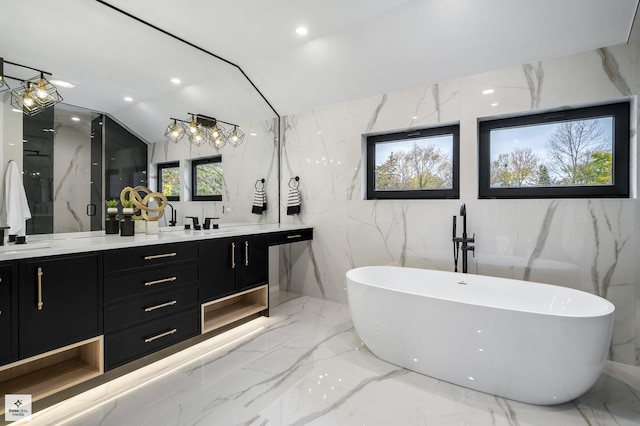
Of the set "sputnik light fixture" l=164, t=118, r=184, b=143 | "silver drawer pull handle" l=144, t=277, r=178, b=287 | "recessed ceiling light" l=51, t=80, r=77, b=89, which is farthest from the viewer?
"sputnik light fixture" l=164, t=118, r=184, b=143

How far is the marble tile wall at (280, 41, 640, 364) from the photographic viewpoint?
2.13 metres

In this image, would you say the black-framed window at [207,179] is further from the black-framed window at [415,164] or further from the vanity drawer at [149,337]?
the black-framed window at [415,164]

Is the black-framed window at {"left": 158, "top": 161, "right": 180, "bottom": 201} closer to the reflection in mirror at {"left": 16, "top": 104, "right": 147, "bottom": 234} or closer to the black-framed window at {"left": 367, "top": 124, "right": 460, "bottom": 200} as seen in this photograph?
the reflection in mirror at {"left": 16, "top": 104, "right": 147, "bottom": 234}

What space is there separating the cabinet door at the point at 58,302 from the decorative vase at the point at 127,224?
40cm

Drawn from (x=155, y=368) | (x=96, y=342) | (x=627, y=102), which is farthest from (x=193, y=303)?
(x=627, y=102)

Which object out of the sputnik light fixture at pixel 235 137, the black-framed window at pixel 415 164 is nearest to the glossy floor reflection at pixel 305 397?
the black-framed window at pixel 415 164

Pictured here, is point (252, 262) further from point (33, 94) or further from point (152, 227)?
point (33, 94)

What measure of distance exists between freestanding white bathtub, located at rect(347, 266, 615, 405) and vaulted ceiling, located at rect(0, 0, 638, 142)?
1.75 m

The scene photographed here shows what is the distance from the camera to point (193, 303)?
233 centimetres

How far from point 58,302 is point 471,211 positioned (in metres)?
2.86

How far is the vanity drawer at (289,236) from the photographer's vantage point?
305cm

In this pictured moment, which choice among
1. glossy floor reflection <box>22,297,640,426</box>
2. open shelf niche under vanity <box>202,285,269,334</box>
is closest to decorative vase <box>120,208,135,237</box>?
open shelf niche under vanity <box>202,285,269,334</box>

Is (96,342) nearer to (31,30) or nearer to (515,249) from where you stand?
(31,30)

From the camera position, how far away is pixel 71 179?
1948 millimetres
